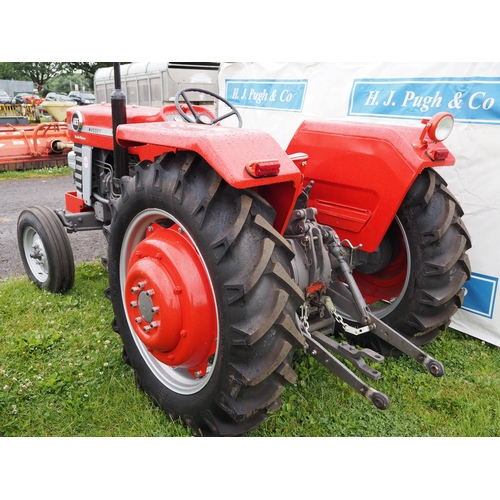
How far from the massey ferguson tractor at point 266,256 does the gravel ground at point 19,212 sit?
1.98 metres

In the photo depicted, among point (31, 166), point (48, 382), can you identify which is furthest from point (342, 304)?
point (31, 166)

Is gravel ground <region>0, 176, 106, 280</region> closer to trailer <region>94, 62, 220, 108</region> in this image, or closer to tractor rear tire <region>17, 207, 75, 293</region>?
tractor rear tire <region>17, 207, 75, 293</region>

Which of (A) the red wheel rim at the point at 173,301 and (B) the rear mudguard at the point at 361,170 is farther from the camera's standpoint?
(B) the rear mudguard at the point at 361,170

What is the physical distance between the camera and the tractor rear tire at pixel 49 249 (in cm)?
356

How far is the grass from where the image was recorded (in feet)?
7.49

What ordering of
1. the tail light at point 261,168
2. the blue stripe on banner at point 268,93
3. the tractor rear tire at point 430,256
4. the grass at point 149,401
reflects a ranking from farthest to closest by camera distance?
the blue stripe on banner at point 268,93 → the tractor rear tire at point 430,256 → the grass at point 149,401 → the tail light at point 261,168

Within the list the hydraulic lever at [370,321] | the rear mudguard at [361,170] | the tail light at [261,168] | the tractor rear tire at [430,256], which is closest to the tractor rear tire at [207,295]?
the tail light at [261,168]

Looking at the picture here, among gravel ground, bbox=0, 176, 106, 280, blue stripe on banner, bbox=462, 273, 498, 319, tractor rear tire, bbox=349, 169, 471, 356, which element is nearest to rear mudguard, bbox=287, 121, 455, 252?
tractor rear tire, bbox=349, 169, 471, 356

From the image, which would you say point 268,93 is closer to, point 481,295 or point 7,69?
point 481,295

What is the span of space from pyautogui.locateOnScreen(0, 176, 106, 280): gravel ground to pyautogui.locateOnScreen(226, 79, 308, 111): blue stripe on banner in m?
2.21

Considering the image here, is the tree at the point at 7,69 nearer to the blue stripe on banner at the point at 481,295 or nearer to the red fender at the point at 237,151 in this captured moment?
the red fender at the point at 237,151

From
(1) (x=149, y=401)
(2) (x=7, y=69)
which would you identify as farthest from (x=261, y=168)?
(2) (x=7, y=69)

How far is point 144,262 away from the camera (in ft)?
7.24

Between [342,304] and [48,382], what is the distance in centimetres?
161
